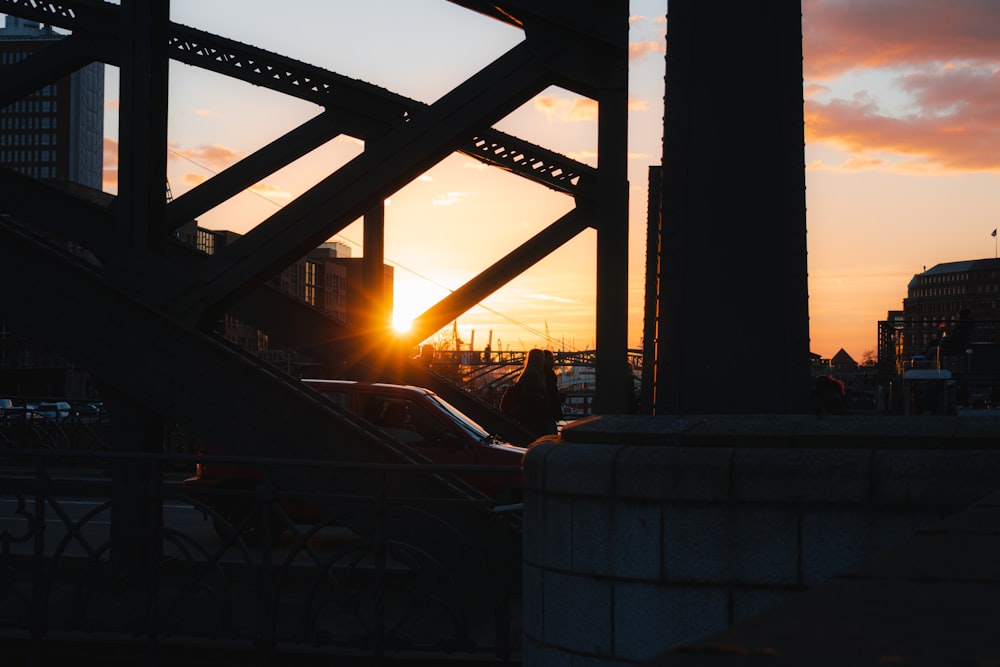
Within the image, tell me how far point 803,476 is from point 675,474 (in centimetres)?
40

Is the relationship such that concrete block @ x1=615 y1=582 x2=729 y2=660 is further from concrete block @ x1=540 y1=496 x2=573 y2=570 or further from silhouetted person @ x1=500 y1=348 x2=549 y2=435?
silhouetted person @ x1=500 y1=348 x2=549 y2=435

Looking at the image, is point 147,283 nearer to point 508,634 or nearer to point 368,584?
point 368,584

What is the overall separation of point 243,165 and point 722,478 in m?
9.98

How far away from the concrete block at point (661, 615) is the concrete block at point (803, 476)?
349 mm

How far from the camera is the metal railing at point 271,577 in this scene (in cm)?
736

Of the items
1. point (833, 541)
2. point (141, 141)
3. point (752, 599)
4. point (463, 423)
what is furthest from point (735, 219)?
point (463, 423)

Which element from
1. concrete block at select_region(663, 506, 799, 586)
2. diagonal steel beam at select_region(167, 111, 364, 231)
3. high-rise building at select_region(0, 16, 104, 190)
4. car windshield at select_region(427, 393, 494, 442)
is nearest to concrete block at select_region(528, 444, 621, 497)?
concrete block at select_region(663, 506, 799, 586)

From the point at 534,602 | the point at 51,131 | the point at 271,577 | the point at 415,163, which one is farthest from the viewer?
the point at 51,131

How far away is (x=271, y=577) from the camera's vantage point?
7.45 m

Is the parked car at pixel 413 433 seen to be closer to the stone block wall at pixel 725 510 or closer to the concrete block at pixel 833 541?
the stone block wall at pixel 725 510

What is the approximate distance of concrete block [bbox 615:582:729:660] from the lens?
13.3ft

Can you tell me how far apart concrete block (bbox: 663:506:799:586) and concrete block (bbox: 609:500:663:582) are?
3 cm

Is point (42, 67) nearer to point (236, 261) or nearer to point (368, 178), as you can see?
point (236, 261)

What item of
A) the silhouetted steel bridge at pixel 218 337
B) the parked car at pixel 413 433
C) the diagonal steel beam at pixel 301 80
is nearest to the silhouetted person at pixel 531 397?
the parked car at pixel 413 433
